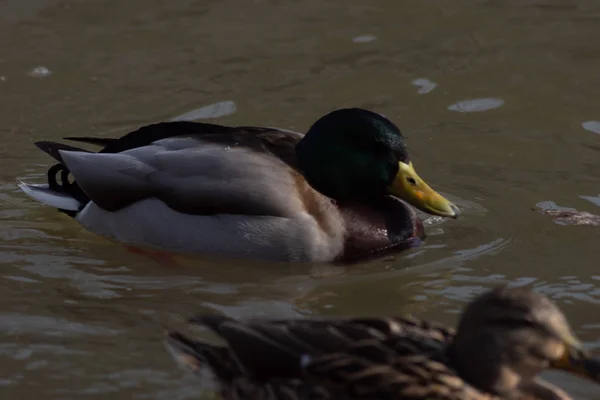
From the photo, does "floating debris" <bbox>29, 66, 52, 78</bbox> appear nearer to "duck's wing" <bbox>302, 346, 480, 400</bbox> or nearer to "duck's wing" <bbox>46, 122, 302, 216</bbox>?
"duck's wing" <bbox>46, 122, 302, 216</bbox>

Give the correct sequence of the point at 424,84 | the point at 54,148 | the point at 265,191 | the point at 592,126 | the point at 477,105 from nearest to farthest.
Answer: the point at 265,191
the point at 54,148
the point at 592,126
the point at 477,105
the point at 424,84

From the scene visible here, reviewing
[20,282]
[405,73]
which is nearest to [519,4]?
[405,73]

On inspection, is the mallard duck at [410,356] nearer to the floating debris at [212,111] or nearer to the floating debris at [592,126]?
the floating debris at [592,126]

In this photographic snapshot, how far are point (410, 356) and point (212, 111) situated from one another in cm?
606

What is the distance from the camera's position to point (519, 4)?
13.5 meters

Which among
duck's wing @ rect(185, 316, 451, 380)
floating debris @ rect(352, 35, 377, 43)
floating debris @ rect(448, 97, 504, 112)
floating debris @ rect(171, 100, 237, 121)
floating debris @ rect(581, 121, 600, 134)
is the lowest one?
floating debris @ rect(581, 121, 600, 134)

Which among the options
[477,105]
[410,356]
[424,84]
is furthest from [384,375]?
[424,84]

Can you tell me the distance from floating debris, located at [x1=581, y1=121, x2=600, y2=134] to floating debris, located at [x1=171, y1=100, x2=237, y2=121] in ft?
9.30

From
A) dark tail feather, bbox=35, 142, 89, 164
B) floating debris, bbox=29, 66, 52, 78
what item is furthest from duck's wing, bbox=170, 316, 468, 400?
floating debris, bbox=29, 66, 52, 78

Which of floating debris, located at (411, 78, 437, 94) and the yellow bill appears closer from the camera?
the yellow bill

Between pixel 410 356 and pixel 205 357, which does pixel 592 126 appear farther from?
pixel 205 357

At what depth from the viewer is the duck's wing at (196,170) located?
8.76m

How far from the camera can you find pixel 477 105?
452 inches

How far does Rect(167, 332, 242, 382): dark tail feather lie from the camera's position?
6.11 m
